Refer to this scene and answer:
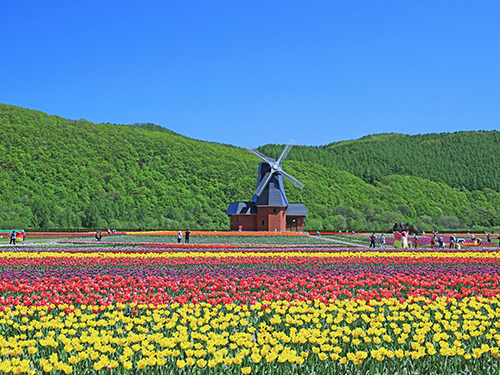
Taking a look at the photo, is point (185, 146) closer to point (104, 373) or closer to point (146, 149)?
point (146, 149)

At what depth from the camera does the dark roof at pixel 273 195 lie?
170 ft

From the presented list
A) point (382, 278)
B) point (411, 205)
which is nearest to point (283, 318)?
point (382, 278)

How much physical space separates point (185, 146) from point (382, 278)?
400ft

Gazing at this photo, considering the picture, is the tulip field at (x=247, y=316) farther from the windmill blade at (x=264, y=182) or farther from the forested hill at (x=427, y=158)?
the forested hill at (x=427, y=158)

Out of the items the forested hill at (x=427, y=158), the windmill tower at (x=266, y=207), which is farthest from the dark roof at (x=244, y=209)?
the forested hill at (x=427, y=158)

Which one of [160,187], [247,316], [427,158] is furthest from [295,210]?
[427,158]

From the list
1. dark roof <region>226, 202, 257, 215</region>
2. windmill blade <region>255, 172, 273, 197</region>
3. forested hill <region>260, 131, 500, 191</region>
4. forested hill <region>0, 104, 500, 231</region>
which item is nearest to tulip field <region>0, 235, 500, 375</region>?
windmill blade <region>255, 172, 273, 197</region>

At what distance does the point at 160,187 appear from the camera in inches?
3903

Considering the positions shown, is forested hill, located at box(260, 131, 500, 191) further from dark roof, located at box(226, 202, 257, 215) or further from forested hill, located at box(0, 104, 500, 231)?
dark roof, located at box(226, 202, 257, 215)

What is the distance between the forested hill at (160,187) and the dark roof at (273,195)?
19.2 metres

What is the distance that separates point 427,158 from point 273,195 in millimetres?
116904

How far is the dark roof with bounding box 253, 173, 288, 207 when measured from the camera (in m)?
51.9

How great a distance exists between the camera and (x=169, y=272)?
1305 cm

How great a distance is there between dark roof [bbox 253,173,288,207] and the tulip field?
34.8 meters
